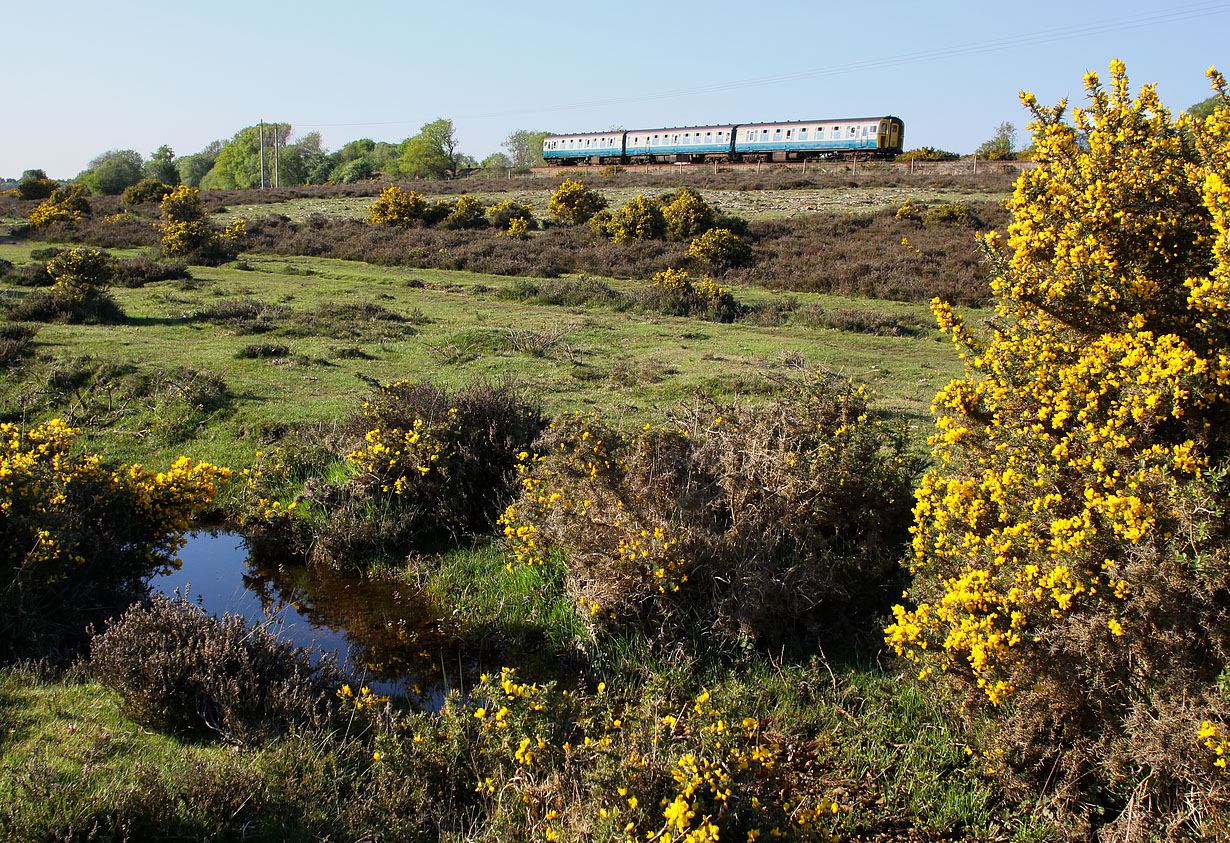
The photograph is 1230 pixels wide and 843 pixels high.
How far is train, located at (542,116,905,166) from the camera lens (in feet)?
174

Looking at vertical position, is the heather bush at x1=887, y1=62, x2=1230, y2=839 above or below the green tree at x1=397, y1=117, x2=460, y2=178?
below

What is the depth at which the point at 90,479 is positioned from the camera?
612 centimetres

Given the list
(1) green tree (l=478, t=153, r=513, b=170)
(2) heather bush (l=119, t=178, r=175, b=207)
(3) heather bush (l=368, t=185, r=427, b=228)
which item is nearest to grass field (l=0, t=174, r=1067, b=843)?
(3) heather bush (l=368, t=185, r=427, b=228)

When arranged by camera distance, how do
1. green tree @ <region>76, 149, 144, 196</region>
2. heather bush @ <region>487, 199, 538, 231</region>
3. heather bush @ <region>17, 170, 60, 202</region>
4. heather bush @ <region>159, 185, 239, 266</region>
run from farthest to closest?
green tree @ <region>76, 149, 144, 196</region>, heather bush @ <region>17, 170, 60, 202</region>, heather bush @ <region>487, 199, 538, 231</region>, heather bush @ <region>159, 185, 239, 266</region>

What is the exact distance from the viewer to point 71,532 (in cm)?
544

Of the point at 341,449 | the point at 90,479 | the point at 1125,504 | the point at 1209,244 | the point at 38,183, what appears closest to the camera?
the point at 1125,504

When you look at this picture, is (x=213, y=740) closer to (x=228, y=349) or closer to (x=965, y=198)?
(x=228, y=349)

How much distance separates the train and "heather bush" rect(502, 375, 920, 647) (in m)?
52.5

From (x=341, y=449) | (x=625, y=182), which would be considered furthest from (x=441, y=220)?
(x=341, y=449)

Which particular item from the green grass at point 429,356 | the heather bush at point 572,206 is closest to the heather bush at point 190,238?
the green grass at point 429,356

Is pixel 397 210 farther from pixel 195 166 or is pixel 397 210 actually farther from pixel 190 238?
pixel 195 166

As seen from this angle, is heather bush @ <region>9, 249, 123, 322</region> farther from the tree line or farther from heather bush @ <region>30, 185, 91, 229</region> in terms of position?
the tree line

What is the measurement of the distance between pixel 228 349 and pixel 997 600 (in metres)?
12.7

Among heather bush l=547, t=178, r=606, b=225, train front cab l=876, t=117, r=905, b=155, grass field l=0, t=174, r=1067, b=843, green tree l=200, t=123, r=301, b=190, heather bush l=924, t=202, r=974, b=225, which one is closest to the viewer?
grass field l=0, t=174, r=1067, b=843
